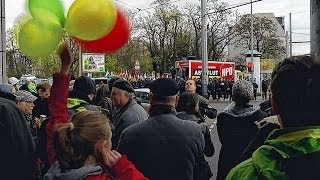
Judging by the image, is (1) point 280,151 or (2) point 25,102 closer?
(1) point 280,151

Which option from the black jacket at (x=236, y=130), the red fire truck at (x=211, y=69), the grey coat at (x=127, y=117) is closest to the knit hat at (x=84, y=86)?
the grey coat at (x=127, y=117)

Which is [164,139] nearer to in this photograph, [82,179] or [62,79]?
[62,79]

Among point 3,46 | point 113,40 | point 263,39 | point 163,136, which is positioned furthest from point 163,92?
point 263,39

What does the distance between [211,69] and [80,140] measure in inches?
1763

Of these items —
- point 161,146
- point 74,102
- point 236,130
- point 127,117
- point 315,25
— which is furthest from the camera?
point 315,25

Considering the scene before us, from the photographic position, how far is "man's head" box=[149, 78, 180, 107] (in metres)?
3.81

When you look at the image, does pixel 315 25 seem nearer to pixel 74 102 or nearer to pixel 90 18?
pixel 74 102

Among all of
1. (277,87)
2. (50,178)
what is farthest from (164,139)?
(277,87)

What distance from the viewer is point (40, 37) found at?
302 cm

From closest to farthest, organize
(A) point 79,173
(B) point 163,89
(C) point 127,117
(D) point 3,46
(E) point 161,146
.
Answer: (A) point 79,173, (E) point 161,146, (B) point 163,89, (C) point 127,117, (D) point 3,46

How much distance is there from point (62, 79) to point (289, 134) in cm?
164

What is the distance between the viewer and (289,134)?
1864 mm

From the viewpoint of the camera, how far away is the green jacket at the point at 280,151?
1792mm

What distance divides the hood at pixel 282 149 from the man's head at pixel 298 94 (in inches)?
1.7
